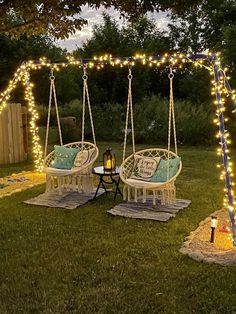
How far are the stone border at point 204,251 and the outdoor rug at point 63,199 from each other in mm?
2300

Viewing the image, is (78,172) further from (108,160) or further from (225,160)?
(225,160)

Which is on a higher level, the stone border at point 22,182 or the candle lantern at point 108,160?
the candle lantern at point 108,160

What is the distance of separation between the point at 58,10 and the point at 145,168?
3.12 m

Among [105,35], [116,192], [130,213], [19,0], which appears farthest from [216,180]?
[105,35]

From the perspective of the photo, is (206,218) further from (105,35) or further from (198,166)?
(105,35)

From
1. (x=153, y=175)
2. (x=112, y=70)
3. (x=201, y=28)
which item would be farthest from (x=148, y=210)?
(x=201, y=28)

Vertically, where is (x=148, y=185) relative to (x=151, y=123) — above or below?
below

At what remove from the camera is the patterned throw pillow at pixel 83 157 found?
832 centimetres

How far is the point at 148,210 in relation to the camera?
23.6ft

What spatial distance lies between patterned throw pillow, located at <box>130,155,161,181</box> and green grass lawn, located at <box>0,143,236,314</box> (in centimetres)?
72

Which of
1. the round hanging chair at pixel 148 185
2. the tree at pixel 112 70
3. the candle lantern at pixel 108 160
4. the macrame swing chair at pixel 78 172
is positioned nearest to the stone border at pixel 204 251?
the round hanging chair at pixel 148 185

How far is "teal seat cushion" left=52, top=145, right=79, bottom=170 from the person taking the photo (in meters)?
8.48

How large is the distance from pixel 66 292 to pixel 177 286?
1.11m

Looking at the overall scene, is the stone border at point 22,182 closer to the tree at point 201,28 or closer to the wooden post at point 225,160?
the wooden post at point 225,160
